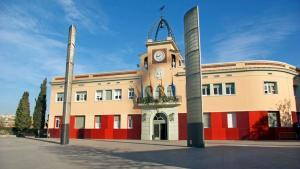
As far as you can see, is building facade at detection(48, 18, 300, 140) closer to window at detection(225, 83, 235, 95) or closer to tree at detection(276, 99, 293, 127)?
tree at detection(276, 99, 293, 127)

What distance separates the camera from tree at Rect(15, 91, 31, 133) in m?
45.5

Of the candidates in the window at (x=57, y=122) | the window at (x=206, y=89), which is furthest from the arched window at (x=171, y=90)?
the window at (x=57, y=122)

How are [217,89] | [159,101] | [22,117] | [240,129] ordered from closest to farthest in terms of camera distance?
[240,129]
[217,89]
[159,101]
[22,117]

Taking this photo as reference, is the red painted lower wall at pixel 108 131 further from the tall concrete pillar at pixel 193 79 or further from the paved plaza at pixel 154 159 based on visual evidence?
the paved plaza at pixel 154 159

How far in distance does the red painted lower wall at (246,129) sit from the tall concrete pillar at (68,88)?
49.8 feet

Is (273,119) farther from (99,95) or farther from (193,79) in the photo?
(99,95)

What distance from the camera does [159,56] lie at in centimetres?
3325

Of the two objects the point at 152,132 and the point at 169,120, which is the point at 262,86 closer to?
the point at 169,120

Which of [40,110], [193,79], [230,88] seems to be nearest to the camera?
[193,79]

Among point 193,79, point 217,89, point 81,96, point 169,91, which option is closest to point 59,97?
point 81,96

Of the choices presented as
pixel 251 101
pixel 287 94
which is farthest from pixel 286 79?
pixel 251 101

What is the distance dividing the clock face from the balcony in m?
5.01

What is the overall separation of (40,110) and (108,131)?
17429 mm

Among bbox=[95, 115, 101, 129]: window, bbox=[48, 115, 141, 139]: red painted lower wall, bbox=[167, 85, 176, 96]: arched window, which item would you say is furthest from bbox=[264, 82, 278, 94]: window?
bbox=[95, 115, 101, 129]: window
